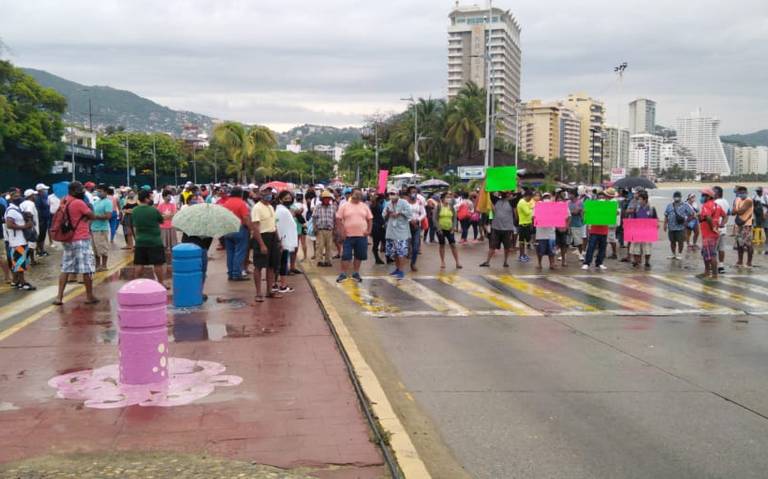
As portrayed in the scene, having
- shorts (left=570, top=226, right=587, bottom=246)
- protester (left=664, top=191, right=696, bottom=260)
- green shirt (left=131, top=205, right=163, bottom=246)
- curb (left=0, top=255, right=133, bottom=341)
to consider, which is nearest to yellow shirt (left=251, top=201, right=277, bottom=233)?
green shirt (left=131, top=205, right=163, bottom=246)

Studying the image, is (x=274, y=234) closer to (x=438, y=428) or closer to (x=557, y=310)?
(x=557, y=310)

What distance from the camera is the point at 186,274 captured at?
34.6 feet

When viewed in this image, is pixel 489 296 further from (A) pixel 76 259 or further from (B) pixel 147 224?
(A) pixel 76 259

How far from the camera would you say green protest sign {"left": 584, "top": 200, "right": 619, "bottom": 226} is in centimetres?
1617

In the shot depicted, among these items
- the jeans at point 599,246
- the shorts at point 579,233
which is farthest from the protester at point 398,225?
the shorts at point 579,233

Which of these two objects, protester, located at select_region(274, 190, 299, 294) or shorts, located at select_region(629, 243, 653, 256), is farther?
shorts, located at select_region(629, 243, 653, 256)

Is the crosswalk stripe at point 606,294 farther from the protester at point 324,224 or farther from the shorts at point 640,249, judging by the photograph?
the protester at point 324,224

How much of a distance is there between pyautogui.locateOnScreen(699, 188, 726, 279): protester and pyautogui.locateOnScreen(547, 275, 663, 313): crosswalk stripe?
8.84 ft

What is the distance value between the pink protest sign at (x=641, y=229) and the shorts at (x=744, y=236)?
1.78 metres

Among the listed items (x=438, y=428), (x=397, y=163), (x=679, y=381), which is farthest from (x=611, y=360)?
(x=397, y=163)

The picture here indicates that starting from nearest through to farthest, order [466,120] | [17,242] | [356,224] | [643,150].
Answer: [17,242] → [356,224] → [466,120] → [643,150]

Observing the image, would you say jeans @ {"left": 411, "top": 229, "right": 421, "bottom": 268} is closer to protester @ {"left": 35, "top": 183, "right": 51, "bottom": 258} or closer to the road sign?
protester @ {"left": 35, "top": 183, "right": 51, "bottom": 258}

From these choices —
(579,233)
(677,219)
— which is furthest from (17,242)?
(677,219)

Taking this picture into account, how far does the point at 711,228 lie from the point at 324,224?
7.80 meters
